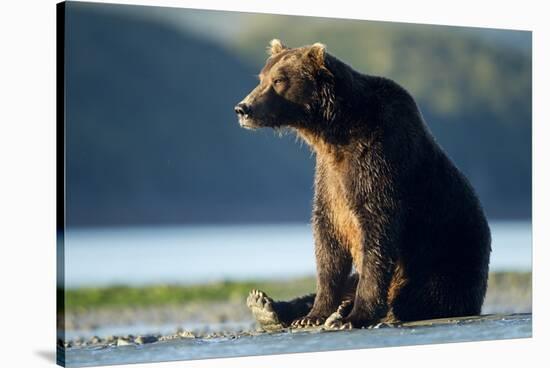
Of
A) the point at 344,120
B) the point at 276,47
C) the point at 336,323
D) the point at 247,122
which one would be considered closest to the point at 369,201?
the point at 344,120

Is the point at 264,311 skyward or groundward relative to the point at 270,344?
skyward

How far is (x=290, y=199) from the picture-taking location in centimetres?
892

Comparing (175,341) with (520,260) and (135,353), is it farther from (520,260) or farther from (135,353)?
(520,260)

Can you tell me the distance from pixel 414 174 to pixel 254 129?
1334 millimetres

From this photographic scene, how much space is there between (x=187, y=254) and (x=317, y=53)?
73.9 inches

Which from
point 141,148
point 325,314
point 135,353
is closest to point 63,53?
point 141,148

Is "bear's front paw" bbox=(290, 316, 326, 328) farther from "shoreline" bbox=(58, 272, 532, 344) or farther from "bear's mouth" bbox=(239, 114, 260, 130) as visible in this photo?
"bear's mouth" bbox=(239, 114, 260, 130)

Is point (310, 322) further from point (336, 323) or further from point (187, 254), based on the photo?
point (187, 254)

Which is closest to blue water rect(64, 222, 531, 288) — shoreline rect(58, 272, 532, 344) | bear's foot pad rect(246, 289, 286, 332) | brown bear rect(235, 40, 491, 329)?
shoreline rect(58, 272, 532, 344)

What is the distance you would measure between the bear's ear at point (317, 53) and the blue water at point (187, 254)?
4.67 feet

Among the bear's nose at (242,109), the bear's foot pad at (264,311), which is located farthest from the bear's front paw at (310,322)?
the bear's nose at (242,109)

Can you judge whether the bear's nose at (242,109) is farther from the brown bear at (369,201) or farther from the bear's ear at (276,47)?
the bear's ear at (276,47)

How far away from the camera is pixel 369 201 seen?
26.2ft

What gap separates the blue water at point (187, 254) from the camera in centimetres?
765
